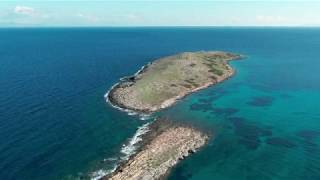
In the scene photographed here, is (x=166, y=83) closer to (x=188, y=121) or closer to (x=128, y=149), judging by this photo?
(x=188, y=121)

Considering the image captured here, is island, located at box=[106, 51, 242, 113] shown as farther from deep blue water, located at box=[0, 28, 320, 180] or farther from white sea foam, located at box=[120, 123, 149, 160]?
white sea foam, located at box=[120, 123, 149, 160]

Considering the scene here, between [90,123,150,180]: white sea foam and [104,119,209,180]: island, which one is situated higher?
[104,119,209,180]: island

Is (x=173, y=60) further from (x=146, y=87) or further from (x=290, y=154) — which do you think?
(x=290, y=154)

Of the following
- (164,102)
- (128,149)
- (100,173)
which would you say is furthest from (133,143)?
(164,102)

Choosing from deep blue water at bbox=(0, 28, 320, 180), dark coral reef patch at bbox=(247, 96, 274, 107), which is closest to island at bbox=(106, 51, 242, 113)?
deep blue water at bbox=(0, 28, 320, 180)

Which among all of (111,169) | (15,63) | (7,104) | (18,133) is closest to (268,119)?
(111,169)
